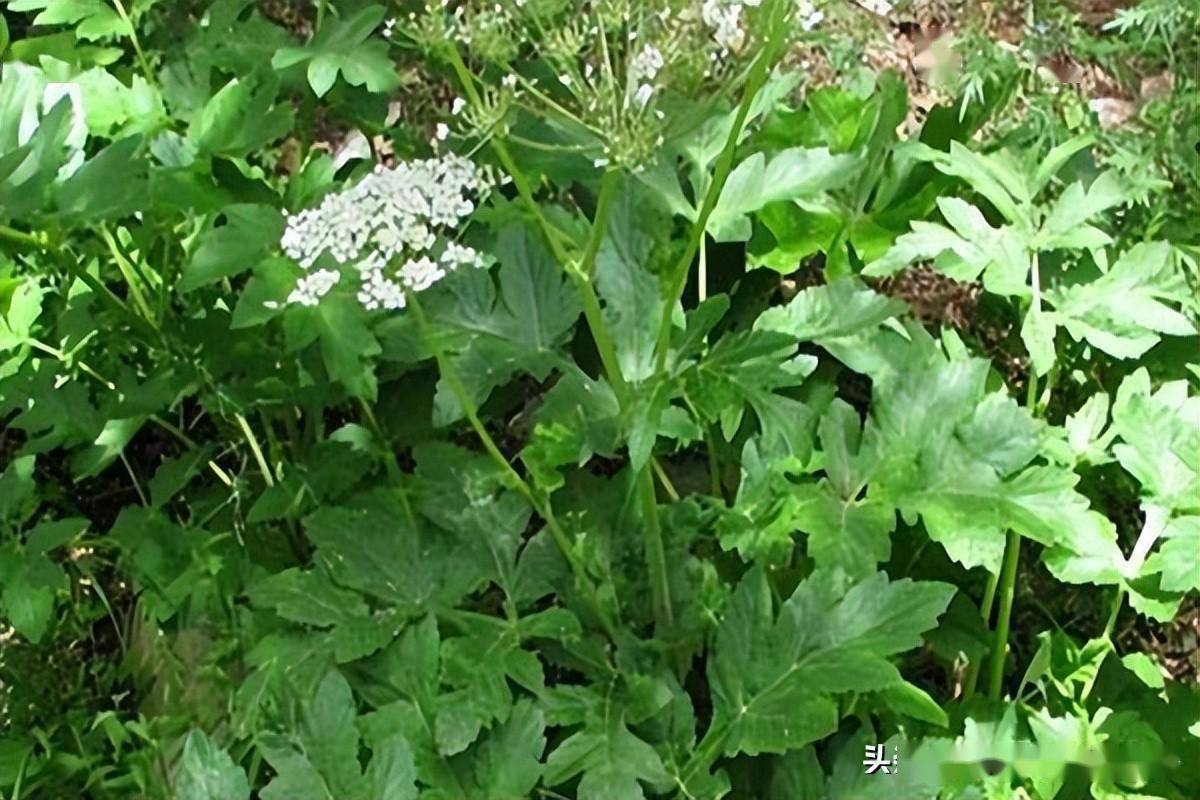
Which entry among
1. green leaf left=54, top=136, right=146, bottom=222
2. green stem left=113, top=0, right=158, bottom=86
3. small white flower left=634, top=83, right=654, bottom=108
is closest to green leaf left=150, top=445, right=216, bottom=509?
green leaf left=54, top=136, right=146, bottom=222

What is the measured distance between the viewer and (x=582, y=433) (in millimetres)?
1618

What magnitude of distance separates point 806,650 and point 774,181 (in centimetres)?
68

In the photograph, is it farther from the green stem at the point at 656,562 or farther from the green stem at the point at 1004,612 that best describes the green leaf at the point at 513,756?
the green stem at the point at 1004,612

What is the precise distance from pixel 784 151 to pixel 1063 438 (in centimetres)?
59

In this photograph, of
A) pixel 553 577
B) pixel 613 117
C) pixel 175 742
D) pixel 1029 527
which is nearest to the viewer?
pixel 613 117

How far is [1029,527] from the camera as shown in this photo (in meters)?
1.61

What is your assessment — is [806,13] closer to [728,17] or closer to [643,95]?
[728,17]

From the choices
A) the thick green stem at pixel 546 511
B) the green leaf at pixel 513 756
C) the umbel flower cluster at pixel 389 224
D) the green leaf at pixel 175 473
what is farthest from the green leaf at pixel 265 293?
the green leaf at pixel 513 756

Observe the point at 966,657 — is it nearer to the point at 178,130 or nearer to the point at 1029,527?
the point at 1029,527

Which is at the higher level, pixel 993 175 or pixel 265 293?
pixel 993 175

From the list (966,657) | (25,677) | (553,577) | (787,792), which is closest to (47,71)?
(25,677)

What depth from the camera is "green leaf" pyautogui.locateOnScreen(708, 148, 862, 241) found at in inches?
71.4

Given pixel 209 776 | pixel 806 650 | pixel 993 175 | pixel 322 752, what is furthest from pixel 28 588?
pixel 993 175

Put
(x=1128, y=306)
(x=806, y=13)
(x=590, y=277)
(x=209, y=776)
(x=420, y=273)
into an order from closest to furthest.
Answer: (x=806, y=13) → (x=420, y=273) → (x=590, y=277) → (x=209, y=776) → (x=1128, y=306)
